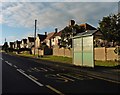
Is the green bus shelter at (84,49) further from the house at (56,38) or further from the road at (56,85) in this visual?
the house at (56,38)

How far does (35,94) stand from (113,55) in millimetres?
25105

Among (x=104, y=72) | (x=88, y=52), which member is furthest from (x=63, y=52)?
(x=104, y=72)

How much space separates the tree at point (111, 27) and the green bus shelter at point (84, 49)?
6974 millimetres

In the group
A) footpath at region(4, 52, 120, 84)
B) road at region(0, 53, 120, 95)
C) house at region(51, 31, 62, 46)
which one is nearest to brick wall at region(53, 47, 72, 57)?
house at region(51, 31, 62, 46)

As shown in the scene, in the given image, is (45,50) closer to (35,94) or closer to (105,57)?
(105,57)

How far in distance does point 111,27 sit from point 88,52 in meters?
10.6

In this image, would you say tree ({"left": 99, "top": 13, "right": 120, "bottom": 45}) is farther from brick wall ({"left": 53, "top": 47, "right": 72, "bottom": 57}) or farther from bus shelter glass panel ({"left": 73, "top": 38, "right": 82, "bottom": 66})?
brick wall ({"left": 53, "top": 47, "right": 72, "bottom": 57})

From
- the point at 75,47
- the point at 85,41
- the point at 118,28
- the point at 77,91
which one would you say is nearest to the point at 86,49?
the point at 85,41

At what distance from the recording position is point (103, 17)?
3606 cm

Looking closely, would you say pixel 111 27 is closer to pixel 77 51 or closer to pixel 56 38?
pixel 77 51

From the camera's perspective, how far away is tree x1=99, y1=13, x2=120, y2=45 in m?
32.5

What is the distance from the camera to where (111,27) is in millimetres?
33844

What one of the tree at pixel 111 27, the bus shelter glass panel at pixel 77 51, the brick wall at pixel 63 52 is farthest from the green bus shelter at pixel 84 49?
the brick wall at pixel 63 52

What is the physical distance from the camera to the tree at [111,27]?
32.5 m
